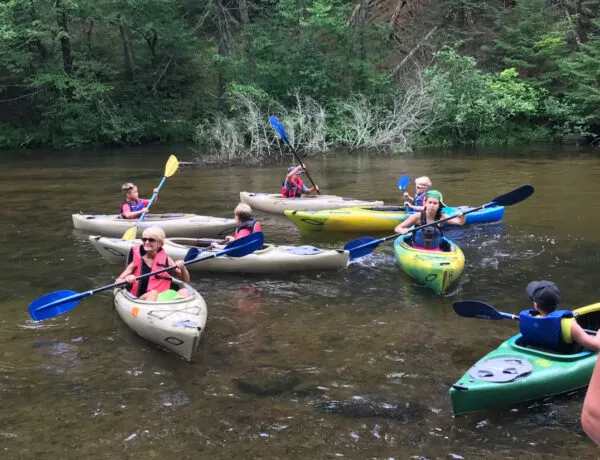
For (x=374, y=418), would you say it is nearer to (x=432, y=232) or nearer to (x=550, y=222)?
(x=432, y=232)

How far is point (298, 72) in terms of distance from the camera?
21.0 metres

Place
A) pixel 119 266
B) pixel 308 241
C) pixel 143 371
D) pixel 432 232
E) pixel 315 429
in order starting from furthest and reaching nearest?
pixel 308 241, pixel 119 266, pixel 432 232, pixel 143 371, pixel 315 429

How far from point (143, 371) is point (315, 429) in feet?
4.68

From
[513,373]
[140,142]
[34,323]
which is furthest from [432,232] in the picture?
[140,142]

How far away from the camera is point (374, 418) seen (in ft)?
11.3

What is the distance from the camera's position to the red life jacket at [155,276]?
498 cm

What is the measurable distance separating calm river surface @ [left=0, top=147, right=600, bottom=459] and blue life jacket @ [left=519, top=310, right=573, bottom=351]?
331 millimetres

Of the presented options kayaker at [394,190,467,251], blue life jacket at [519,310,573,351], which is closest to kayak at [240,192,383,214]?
kayaker at [394,190,467,251]

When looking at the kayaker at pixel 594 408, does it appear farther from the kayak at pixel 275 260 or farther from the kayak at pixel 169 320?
the kayak at pixel 275 260

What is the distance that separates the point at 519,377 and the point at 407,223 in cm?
314

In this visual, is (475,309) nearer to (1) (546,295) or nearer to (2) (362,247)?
(1) (546,295)

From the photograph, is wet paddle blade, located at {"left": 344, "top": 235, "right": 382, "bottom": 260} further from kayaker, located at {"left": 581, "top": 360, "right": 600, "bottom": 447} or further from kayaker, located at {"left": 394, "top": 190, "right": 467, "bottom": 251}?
kayaker, located at {"left": 581, "top": 360, "right": 600, "bottom": 447}

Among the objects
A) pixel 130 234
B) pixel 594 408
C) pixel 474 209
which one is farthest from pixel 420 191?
pixel 594 408

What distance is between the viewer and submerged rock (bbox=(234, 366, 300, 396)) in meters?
3.80
